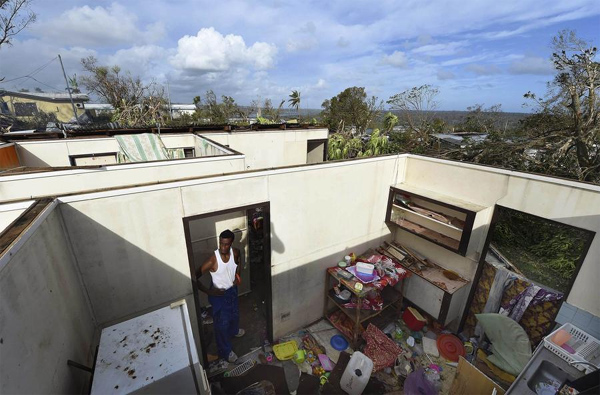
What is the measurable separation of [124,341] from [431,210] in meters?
5.11

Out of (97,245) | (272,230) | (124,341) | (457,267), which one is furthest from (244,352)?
(457,267)

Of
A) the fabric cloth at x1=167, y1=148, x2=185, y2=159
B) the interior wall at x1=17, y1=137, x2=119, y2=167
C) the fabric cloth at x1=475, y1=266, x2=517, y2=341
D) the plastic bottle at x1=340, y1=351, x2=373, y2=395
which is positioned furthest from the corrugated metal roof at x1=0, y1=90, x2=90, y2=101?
the fabric cloth at x1=475, y1=266, x2=517, y2=341

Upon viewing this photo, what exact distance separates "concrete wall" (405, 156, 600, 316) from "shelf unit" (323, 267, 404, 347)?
4.45ft

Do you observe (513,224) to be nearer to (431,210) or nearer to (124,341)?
(431,210)

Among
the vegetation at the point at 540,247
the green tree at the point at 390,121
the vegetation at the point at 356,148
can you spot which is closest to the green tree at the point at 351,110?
the green tree at the point at 390,121

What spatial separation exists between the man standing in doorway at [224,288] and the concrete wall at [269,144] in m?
3.73

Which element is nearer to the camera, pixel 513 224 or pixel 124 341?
pixel 124 341

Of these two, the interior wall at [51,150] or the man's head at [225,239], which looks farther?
the interior wall at [51,150]

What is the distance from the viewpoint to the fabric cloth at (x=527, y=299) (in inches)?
158

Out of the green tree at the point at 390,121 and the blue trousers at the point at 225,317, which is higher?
the green tree at the point at 390,121

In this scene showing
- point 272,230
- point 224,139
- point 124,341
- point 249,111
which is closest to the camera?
point 124,341

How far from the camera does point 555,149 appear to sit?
7.95 m

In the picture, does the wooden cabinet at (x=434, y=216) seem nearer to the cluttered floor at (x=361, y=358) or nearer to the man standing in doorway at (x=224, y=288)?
the cluttered floor at (x=361, y=358)

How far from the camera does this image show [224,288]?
12.3 ft
